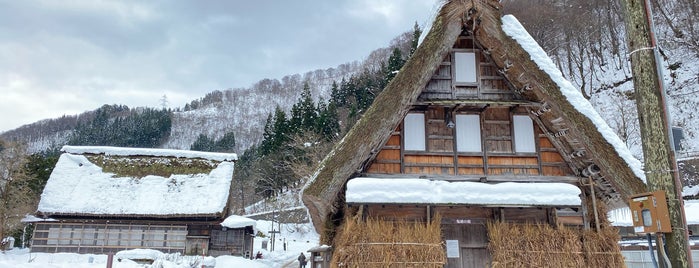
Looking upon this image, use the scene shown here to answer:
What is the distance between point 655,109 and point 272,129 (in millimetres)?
43335

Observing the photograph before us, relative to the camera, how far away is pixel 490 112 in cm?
876

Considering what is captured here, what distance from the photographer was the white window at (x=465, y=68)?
340 inches

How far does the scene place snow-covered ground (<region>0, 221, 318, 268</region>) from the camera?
15.6 metres

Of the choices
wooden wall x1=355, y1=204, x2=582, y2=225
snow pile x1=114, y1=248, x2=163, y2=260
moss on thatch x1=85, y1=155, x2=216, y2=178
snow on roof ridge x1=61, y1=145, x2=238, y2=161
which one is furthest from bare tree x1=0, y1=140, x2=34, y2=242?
wooden wall x1=355, y1=204, x2=582, y2=225

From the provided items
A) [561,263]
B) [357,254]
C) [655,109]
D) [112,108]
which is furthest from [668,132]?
[112,108]

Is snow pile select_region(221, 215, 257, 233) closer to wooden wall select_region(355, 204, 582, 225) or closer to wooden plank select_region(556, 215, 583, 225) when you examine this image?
wooden wall select_region(355, 204, 582, 225)

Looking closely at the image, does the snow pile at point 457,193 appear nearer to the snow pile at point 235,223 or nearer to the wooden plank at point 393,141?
the wooden plank at point 393,141

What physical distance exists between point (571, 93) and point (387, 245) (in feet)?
13.8

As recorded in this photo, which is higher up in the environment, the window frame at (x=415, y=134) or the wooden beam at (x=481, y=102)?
the wooden beam at (x=481, y=102)

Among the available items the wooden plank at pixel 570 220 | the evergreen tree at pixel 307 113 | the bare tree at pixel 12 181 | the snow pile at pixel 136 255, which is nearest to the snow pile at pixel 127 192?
the bare tree at pixel 12 181

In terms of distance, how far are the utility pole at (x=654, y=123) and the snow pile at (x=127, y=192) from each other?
21.7m

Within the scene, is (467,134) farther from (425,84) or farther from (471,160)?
(425,84)

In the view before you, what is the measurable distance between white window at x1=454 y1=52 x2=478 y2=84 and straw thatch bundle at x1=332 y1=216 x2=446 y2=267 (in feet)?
9.49

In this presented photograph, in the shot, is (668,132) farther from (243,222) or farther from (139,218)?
(139,218)
